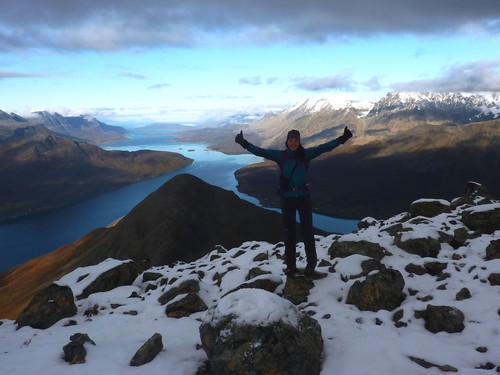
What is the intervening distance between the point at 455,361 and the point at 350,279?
6277mm

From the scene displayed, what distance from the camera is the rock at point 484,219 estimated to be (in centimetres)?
1934

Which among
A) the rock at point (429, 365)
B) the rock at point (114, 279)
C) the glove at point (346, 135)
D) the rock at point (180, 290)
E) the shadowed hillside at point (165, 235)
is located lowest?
the shadowed hillside at point (165, 235)

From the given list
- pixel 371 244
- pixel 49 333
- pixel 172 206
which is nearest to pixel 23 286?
pixel 172 206

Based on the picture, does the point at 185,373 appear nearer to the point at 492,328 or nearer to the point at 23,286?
the point at 492,328

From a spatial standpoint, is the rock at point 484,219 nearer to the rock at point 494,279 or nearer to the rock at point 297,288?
the rock at point 494,279

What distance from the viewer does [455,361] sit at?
8141 mm

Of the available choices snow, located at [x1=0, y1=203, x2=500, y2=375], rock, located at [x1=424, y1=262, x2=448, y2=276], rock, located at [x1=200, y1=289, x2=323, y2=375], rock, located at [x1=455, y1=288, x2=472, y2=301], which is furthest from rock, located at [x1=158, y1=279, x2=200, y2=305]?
rock, located at [x1=455, y1=288, x2=472, y2=301]

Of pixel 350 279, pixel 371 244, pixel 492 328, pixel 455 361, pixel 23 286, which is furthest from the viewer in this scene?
pixel 23 286

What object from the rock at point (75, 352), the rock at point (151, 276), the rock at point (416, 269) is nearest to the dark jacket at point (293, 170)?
the rock at point (416, 269)

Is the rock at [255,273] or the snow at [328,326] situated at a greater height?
the snow at [328,326]

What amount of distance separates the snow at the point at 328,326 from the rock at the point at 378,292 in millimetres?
314

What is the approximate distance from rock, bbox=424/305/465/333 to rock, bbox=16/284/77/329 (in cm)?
1486

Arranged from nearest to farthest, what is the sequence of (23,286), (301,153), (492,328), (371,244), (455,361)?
(455,361)
(492,328)
(301,153)
(371,244)
(23,286)

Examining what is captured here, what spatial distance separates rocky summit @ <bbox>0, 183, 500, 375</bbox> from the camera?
27.0ft
